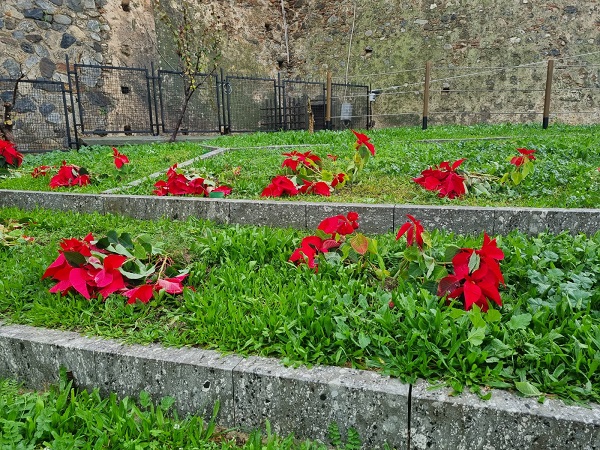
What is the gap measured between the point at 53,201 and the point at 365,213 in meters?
2.75

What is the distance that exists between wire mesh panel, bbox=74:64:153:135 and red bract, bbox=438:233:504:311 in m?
9.26

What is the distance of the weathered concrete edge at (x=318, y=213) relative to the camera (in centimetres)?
284

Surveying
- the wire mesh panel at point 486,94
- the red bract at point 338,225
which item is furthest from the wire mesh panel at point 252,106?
the red bract at point 338,225

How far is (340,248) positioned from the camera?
233 centimetres

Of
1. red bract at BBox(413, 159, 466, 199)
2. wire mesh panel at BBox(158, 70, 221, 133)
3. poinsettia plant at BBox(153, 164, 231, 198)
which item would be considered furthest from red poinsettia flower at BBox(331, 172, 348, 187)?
wire mesh panel at BBox(158, 70, 221, 133)

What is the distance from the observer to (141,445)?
57.6 inches

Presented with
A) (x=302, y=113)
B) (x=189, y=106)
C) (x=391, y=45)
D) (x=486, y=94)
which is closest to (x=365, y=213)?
(x=189, y=106)

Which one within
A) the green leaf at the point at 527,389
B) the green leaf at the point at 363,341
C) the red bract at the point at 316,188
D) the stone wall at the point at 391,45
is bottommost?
the green leaf at the point at 527,389

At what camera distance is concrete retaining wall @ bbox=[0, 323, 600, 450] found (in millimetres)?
1339

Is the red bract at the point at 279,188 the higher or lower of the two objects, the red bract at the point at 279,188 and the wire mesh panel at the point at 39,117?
the lower

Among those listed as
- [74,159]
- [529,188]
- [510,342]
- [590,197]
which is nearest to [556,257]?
[510,342]

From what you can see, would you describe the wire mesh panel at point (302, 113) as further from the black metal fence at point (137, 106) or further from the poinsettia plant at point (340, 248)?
the poinsettia plant at point (340, 248)

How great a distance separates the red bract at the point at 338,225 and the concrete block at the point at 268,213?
0.89m

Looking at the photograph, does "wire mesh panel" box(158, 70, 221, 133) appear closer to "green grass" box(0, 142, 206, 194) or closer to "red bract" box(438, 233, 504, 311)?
"green grass" box(0, 142, 206, 194)
